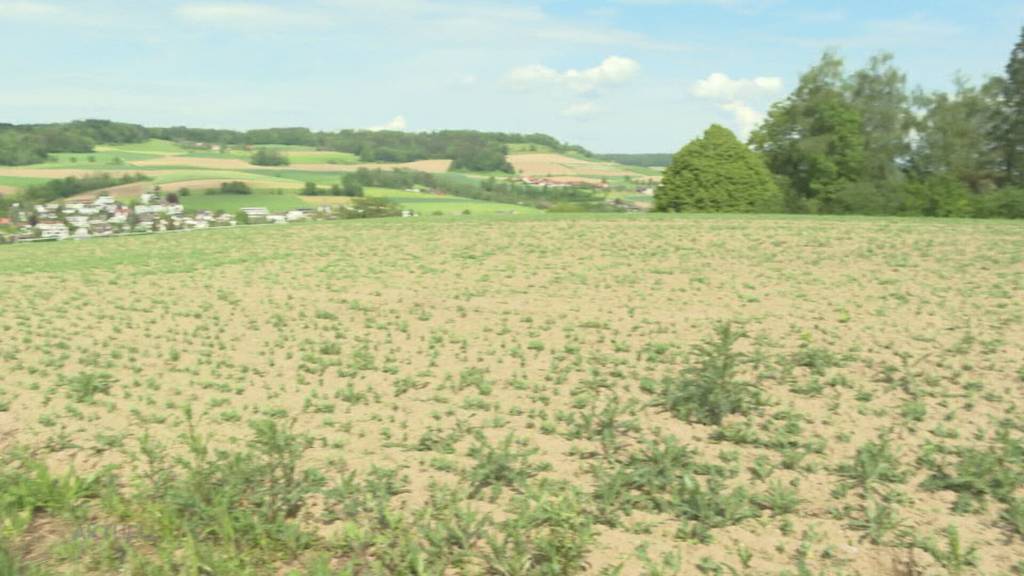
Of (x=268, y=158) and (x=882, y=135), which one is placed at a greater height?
(x=882, y=135)

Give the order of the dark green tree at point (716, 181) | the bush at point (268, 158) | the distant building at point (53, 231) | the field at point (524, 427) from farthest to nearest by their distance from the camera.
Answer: the bush at point (268, 158) < the dark green tree at point (716, 181) < the distant building at point (53, 231) < the field at point (524, 427)

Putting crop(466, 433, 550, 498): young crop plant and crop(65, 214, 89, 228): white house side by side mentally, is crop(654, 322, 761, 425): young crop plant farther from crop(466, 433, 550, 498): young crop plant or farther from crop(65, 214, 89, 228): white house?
crop(65, 214, 89, 228): white house

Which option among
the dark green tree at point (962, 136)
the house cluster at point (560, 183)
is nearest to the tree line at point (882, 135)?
the dark green tree at point (962, 136)

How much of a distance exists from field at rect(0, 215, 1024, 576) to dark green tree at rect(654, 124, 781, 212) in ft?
69.4

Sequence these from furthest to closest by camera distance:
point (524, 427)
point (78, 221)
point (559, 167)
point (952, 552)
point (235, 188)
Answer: point (559, 167)
point (235, 188)
point (78, 221)
point (524, 427)
point (952, 552)

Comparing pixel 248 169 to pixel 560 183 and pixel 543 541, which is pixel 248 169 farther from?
pixel 543 541

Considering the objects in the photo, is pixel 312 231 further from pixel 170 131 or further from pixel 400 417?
pixel 170 131

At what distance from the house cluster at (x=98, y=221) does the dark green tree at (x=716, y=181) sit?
52.4 ft

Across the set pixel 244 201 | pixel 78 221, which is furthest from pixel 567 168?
pixel 78 221

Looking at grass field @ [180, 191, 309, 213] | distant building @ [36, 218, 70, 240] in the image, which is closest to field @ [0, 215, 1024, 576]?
distant building @ [36, 218, 70, 240]

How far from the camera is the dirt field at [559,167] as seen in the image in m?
57.2

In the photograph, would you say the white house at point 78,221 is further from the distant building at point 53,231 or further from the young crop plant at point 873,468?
the young crop plant at point 873,468

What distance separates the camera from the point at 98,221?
2606 cm

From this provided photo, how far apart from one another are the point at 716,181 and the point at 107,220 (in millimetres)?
23596
